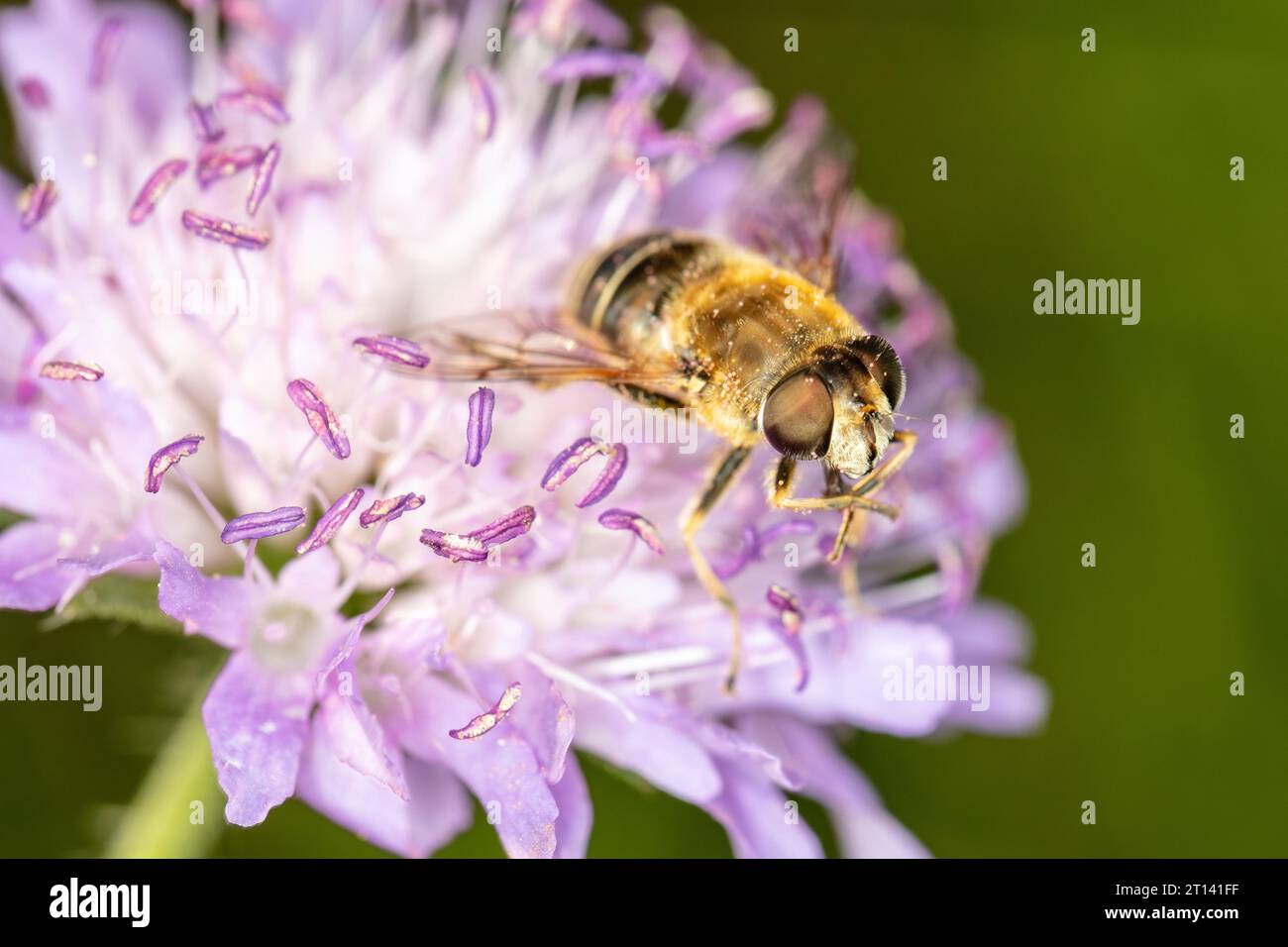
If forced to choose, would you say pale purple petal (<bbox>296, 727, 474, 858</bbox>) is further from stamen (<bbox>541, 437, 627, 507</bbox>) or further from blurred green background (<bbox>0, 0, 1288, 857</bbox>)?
blurred green background (<bbox>0, 0, 1288, 857</bbox>)

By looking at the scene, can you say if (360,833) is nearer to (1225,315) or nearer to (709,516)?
(709,516)

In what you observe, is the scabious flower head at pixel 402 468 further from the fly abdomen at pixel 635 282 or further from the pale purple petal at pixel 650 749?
the fly abdomen at pixel 635 282

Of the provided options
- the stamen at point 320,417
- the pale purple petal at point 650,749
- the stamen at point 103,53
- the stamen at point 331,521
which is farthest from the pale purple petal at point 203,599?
the stamen at point 103,53

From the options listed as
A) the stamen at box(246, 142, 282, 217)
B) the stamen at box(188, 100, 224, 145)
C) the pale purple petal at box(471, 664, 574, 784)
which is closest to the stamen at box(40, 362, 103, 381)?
the stamen at box(246, 142, 282, 217)

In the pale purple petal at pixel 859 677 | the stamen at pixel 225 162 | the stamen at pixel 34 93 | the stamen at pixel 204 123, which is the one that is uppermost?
the stamen at pixel 34 93

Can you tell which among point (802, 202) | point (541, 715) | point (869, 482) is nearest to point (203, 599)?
point (541, 715)
